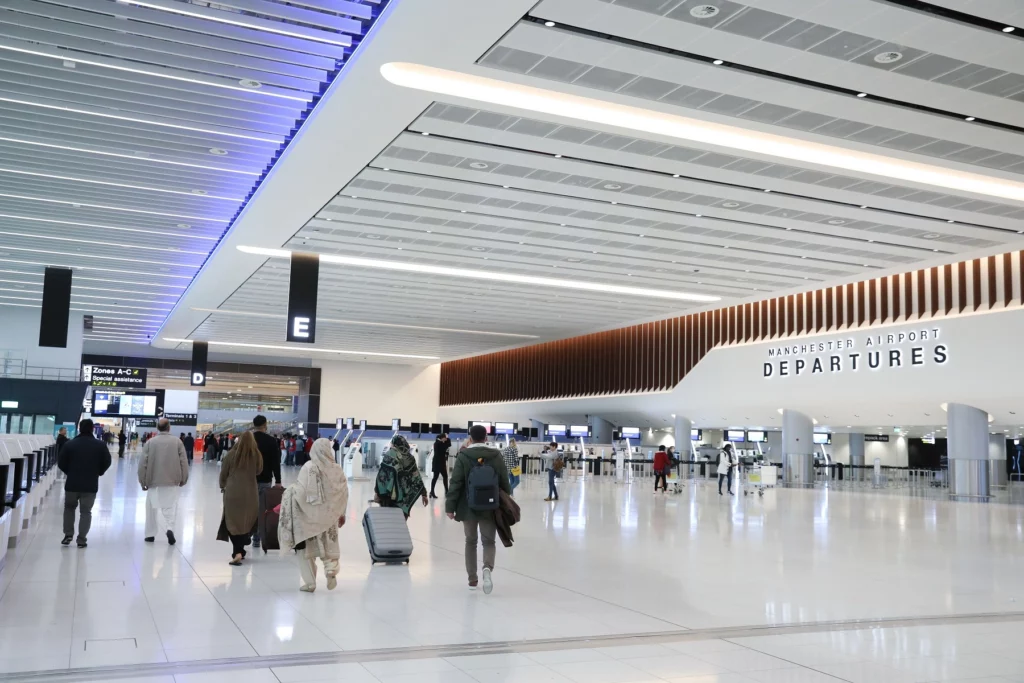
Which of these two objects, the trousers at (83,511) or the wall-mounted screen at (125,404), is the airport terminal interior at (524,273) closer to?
the trousers at (83,511)

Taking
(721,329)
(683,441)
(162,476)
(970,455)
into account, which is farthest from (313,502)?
(683,441)

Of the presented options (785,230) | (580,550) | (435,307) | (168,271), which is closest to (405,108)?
(580,550)

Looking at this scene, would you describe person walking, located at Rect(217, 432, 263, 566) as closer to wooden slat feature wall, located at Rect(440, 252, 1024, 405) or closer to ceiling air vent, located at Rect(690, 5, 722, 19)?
ceiling air vent, located at Rect(690, 5, 722, 19)

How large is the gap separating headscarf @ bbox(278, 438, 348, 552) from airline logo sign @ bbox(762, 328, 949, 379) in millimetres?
19650

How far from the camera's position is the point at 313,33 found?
31.7ft

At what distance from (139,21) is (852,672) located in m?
8.92

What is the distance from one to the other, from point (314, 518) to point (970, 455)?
21.3 metres

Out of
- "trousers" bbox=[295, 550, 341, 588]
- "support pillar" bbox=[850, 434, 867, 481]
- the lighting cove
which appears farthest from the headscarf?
"support pillar" bbox=[850, 434, 867, 481]

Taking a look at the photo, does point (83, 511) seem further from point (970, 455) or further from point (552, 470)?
point (970, 455)

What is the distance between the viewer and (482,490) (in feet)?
24.0

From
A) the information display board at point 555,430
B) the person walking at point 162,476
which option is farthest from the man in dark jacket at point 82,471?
the information display board at point 555,430

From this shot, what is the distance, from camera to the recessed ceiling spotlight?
9.84 m

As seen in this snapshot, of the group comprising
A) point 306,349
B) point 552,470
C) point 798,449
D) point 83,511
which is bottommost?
point 83,511

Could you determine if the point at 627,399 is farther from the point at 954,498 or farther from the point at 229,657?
the point at 229,657
